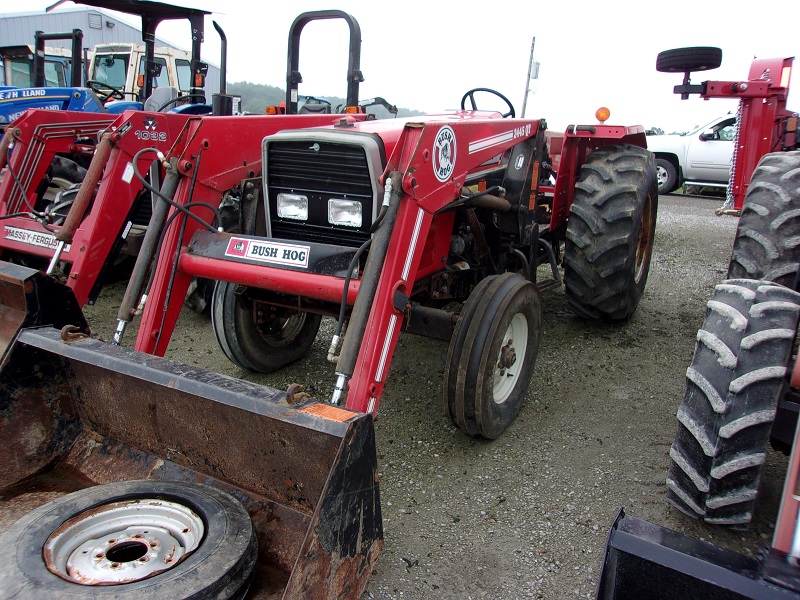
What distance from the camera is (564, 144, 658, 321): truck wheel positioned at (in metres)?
4.12

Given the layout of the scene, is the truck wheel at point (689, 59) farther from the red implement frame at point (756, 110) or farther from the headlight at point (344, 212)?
the headlight at point (344, 212)

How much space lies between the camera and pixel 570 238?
424 centimetres

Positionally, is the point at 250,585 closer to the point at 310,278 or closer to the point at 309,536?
the point at 309,536

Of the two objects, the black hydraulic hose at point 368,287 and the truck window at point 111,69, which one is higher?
the truck window at point 111,69

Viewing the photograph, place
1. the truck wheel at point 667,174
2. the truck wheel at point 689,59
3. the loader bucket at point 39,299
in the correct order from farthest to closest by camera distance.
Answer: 1. the truck wheel at point 667,174
2. the truck wheel at point 689,59
3. the loader bucket at point 39,299

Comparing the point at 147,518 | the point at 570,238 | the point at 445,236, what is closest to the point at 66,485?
the point at 147,518

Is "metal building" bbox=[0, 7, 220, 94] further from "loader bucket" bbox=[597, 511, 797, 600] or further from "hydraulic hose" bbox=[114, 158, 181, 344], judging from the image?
"loader bucket" bbox=[597, 511, 797, 600]

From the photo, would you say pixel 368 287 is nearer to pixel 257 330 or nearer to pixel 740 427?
pixel 740 427

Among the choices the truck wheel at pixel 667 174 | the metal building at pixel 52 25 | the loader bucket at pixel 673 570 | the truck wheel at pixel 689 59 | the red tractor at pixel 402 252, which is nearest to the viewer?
the loader bucket at pixel 673 570

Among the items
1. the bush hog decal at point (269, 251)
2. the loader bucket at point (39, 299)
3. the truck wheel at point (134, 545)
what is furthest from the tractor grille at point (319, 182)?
the truck wheel at point (134, 545)

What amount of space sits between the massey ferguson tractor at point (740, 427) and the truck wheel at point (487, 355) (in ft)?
3.04

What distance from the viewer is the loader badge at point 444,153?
2846 mm

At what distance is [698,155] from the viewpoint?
13.1 meters

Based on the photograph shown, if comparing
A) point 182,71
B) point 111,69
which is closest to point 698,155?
point 182,71
